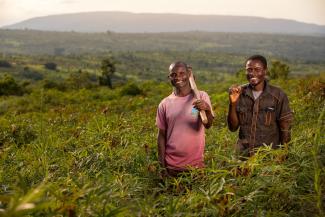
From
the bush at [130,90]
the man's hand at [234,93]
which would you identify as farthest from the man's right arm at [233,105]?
the bush at [130,90]

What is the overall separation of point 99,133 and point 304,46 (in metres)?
192

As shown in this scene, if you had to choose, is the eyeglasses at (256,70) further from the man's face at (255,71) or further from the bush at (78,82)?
the bush at (78,82)

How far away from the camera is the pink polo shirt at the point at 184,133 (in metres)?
3.66

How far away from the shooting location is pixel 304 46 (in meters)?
187

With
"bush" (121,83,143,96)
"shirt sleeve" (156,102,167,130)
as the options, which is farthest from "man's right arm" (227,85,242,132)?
"bush" (121,83,143,96)

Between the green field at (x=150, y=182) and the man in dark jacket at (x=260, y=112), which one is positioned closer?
the green field at (x=150, y=182)

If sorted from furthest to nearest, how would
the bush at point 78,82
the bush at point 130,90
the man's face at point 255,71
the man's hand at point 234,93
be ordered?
the bush at point 78,82 → the bush at point 130,90 → the man's face at point 255,71 → the man's hand at point 234,93

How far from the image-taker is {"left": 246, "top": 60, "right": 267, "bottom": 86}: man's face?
3701 millimetres

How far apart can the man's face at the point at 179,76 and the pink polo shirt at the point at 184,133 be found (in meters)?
0.11

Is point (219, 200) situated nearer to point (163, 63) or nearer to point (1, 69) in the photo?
point (1, 69)

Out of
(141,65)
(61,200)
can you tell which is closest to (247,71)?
(61,200)

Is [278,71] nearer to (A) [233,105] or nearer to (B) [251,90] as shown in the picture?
(B) [251,90]

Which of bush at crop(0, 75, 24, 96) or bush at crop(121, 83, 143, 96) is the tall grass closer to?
bush at crop(121, 83, 143, 96)

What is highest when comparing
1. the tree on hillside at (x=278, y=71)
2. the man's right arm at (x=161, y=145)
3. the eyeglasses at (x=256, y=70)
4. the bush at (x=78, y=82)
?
the eyeglasses at (x=256, y=70)
